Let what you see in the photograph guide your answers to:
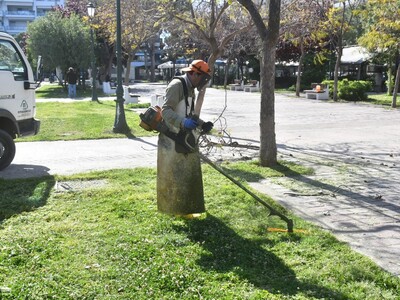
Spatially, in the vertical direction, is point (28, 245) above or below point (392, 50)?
below

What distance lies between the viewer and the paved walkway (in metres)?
5.27

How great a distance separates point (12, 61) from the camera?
8.18m

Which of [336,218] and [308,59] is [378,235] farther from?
[308,59]

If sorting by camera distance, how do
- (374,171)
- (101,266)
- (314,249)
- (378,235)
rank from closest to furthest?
1. (101,266)
2. (314,249)
3. (378,235)
4. (374,171)

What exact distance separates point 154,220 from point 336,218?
85.2 inches

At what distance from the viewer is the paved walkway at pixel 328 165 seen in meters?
5.27

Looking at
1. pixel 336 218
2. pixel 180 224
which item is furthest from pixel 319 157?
pixel 180 224

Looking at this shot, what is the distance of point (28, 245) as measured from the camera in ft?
14.8

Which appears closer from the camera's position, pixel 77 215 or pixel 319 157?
pixel 77 215

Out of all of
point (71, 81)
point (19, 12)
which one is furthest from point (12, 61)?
point (19, 12)

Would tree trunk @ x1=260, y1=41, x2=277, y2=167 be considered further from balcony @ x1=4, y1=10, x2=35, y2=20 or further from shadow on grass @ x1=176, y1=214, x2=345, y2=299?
balcony @ x1=4, y1=10, x2=35, y2=20

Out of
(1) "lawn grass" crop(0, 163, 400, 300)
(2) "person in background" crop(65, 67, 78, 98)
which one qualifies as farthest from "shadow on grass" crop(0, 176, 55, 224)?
(2) "person in background" crop(65, 67, 78, 98)

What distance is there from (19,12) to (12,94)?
87503mm

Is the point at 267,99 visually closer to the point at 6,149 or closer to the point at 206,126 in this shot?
the point at 206,126
